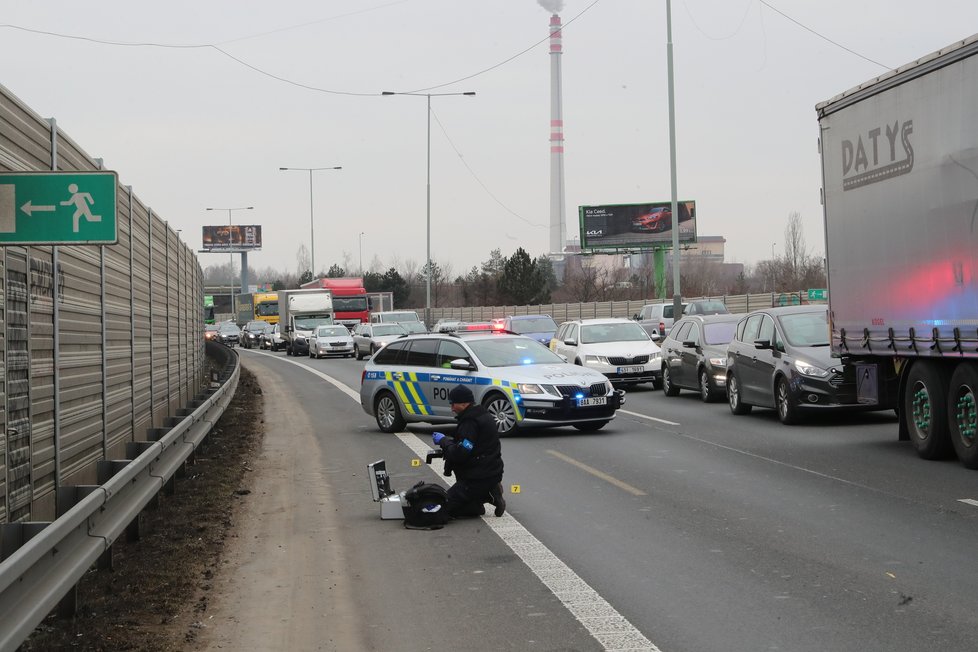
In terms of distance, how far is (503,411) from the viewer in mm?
17219

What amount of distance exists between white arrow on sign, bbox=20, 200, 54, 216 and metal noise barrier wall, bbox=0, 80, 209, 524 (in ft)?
0.96

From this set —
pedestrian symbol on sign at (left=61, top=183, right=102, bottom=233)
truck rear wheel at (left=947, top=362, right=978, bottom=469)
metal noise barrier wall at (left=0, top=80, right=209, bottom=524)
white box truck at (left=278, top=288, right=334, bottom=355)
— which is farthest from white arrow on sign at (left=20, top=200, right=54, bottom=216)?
white box truck at (left=278, top=288, right=334, bottom=355)

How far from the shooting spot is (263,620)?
7008mm

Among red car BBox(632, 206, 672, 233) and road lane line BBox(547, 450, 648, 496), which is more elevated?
red car BBox(632, 206, 672, 233)

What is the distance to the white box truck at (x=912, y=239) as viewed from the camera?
39.4 ft

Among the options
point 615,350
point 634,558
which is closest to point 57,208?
point 634,558

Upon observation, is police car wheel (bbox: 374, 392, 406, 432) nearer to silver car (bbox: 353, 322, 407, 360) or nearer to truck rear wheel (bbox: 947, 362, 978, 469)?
truck rear wheel (bbox: 947, 362, 978, 469)

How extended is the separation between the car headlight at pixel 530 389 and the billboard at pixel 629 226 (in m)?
80.2

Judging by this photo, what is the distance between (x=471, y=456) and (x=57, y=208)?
4109 millimetres

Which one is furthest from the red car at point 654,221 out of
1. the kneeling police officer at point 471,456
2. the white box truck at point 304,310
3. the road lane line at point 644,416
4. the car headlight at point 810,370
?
the kneeling police officer at point 471,456

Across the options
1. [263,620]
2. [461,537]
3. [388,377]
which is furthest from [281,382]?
[263,620]

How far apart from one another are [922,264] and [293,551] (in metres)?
7.38

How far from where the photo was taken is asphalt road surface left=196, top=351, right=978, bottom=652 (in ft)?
21.4

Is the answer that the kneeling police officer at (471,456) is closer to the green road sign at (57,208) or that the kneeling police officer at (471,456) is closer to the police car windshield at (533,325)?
the green road sign at (57,208)
